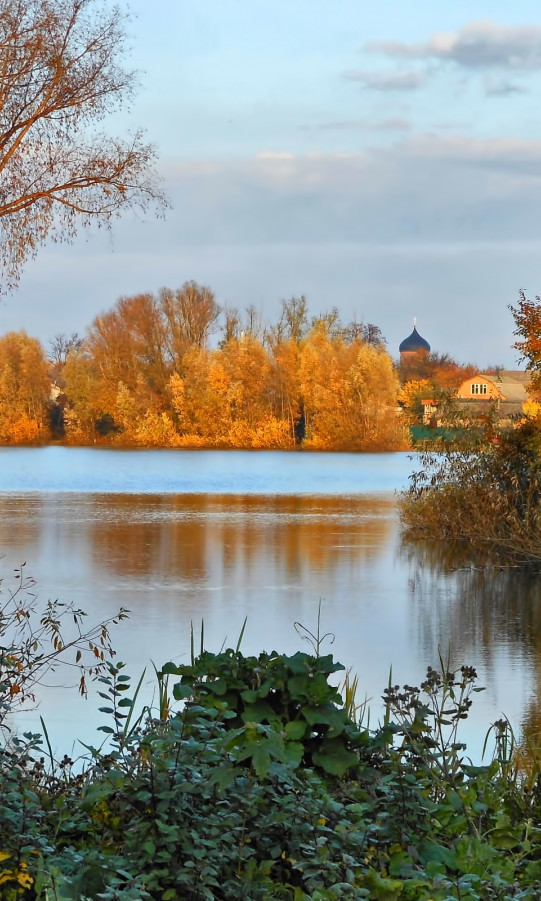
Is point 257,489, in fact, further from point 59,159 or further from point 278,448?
point 278,448

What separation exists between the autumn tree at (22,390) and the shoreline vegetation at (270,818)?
67.2m

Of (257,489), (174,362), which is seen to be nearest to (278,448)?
(174,362)

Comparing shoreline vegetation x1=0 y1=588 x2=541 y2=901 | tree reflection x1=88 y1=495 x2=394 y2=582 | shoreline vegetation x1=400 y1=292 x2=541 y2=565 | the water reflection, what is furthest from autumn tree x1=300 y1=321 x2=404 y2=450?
shoreline vegetation x1=0 y1=588 x2=541 y2=901

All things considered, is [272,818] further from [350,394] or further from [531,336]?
[350,394]

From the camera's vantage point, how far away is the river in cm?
873

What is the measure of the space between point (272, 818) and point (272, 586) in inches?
407

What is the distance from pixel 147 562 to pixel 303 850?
12.4 meters

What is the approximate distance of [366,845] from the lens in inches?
126

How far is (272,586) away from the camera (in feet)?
44.2

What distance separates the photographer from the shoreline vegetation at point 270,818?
117 inches

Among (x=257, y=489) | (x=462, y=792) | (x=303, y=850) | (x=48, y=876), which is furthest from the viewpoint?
(x=257, y=489)

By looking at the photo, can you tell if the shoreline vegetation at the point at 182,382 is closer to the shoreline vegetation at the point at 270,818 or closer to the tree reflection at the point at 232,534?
the tree reflection at the point at 232,534

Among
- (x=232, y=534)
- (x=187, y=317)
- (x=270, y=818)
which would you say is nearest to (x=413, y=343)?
(x=187, y=317)

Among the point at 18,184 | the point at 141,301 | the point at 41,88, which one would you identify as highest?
the point at 141,301
